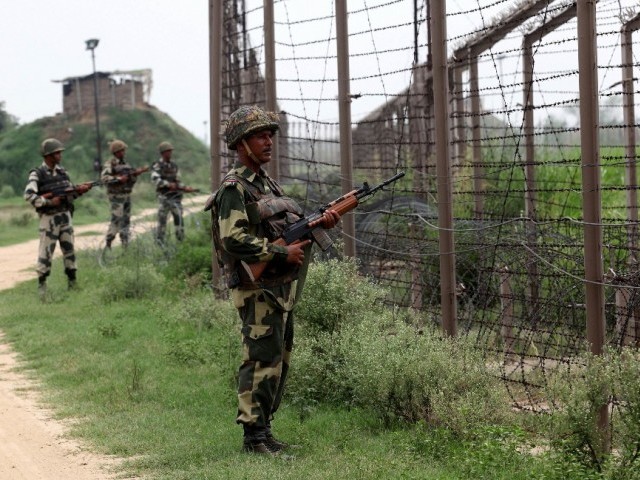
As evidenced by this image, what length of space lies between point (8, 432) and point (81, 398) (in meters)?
0.98

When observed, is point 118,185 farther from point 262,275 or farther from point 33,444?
point 262,275

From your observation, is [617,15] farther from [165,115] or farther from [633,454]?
[165,115]

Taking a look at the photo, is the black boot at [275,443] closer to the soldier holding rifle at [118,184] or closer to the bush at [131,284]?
the bush at [131,284]

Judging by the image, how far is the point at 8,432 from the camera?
7.41 metres

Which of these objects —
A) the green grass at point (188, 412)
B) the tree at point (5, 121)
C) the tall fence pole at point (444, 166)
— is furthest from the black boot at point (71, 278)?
the tree at point (5, 121)

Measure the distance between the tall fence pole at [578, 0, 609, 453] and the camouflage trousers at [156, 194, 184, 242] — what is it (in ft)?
35.7

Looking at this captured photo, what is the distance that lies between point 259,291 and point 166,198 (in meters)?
11.1

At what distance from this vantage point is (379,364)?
22.4ft

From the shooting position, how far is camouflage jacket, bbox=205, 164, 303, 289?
20.6 feet

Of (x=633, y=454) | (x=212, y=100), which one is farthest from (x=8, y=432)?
(x=212, y=100)

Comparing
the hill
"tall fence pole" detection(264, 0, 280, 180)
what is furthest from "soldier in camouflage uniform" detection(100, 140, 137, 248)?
the hill

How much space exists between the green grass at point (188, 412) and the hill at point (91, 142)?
30422 millimetres

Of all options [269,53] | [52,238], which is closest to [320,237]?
[269,53]

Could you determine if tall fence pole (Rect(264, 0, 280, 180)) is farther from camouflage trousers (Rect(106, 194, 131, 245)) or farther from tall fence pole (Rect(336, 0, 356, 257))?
camouflage trousers (Rect(106, 194, 131, 245))
